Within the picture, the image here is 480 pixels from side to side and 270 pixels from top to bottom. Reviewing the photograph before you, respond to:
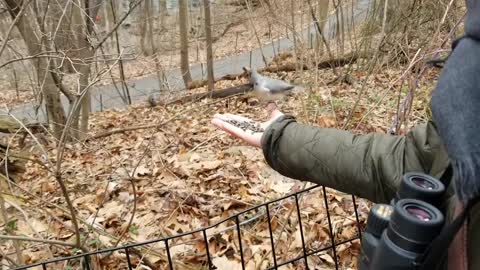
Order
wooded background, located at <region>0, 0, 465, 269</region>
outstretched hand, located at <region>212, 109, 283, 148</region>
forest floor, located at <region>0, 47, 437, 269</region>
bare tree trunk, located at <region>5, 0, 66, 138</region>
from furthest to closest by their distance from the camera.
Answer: bare tree trunk, located at <region>5, 0, 66, 138</region> < wooded background, located at <region>0, 0, 465, 269</region> < forest floor, located at <region>0, 47, 437, 269</region> < outstretched hand, located at <region>212, 109, 283, 148</region>

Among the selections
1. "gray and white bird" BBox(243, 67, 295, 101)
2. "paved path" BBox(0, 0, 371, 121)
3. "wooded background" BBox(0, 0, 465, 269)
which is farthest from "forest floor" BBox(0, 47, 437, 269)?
"paved path" BBox(0, 0, 371, 121)

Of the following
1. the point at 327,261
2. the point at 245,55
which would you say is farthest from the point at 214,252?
the point at 245,55

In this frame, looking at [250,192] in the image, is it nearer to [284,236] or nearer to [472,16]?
[284,236]

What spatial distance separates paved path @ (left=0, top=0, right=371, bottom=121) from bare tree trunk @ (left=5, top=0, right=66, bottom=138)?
0.95ft

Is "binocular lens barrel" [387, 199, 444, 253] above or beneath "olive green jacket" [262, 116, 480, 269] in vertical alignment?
above

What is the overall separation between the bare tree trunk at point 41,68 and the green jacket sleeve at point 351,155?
9.45 ft

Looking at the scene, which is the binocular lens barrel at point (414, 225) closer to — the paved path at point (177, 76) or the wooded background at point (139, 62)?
the wooded background at point (139, 62)

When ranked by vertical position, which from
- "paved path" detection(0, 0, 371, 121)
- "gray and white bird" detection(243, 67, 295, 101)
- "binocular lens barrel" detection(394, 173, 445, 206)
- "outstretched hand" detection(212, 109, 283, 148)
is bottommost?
"paved path" detection(0, 0, 371, 121)

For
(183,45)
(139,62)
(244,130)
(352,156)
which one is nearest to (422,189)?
(352,156)

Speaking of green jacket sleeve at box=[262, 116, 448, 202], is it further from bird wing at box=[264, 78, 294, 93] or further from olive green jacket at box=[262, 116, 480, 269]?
bird wing at box=[264, 78, 294, 93]

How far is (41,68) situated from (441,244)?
201 inches

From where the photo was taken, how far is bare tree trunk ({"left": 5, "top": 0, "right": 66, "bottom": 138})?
4742 millimetres

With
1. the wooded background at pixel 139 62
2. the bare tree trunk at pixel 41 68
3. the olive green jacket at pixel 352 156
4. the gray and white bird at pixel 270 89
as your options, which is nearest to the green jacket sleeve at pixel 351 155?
the olive green jacket at pixel 352 156

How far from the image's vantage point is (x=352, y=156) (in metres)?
1.39
